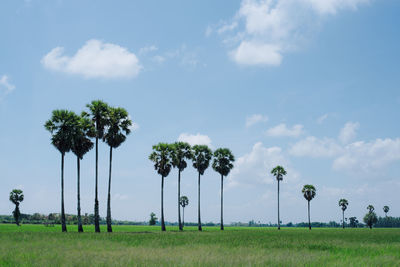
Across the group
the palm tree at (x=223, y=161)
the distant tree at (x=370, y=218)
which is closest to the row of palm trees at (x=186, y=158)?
the palm tree at (x=223, y=161)

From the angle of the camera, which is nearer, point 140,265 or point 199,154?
point 140,265

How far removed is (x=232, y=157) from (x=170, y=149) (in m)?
20.8

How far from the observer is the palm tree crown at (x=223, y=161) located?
8706cm

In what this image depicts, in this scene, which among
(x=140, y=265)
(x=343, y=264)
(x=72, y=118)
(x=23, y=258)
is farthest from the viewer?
(x=72, y=118)

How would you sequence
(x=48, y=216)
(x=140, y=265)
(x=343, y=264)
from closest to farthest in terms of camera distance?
(x=140, y=265), (x=343, y=264), (x=48, y=216)

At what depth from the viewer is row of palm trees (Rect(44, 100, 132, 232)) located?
52906mm

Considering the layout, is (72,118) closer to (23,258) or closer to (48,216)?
(23,258)

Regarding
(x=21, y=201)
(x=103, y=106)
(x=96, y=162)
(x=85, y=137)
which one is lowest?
(x=21, y=201)

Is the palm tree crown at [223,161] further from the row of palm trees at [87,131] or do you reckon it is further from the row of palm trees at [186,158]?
the row of palm trees at [87,131]

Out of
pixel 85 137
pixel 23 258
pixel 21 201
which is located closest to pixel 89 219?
pixel 21 201

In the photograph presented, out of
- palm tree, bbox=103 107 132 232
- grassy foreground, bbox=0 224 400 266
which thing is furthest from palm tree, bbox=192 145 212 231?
grassy foreground, bbox=0 224 400 266

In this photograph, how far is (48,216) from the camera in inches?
7520

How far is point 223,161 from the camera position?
8762 cm

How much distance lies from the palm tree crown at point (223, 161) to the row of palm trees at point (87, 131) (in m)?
34.7
